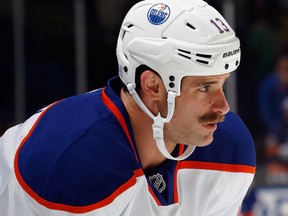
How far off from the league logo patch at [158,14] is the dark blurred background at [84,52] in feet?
8.29

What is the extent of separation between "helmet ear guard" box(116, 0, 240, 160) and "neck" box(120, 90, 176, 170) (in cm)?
4

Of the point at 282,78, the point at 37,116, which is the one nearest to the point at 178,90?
the point at 37,116

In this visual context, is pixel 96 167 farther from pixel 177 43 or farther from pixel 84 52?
pixel 84 52

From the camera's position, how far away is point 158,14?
1915mm

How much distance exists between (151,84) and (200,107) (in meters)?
0.13

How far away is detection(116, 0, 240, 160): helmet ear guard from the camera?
190cm

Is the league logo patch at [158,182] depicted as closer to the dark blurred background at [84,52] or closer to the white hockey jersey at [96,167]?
the white hockey jersey at [96,167]

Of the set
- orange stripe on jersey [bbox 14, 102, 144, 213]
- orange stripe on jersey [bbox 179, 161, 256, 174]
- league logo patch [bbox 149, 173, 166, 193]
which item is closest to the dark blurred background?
orange stripe on jersey [bbox 179, 161, 256, 174]

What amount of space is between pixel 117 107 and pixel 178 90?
0.15 meters

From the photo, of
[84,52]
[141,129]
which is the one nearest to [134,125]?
[141,129]

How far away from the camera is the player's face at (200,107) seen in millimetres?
1918

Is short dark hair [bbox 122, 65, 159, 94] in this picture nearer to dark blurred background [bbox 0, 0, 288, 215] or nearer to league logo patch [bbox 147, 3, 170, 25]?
league logo patch [bbox 147, 3, 170, 25]

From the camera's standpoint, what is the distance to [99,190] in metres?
1.86

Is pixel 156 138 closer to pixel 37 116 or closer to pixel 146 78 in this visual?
pixel 146 78
